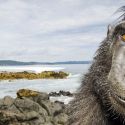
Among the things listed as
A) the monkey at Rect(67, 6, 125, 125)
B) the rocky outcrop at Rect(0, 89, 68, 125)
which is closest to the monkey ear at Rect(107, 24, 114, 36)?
the monkey at Rect(67, 6, 125, 125)

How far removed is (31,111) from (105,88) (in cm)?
1277

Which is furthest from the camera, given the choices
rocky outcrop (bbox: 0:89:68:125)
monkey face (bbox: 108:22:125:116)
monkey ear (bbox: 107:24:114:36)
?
rocky outcrop (bbox: 0:89:68:125)

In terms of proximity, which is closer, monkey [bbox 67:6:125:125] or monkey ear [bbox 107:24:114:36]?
monkey [bbox 67:6:125:125]

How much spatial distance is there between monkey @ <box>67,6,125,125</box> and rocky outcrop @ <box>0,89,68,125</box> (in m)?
10.6

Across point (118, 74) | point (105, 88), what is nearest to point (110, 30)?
point (105, 88)

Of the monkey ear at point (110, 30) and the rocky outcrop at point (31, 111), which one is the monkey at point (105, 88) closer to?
the monkey ear at point (110, 30)

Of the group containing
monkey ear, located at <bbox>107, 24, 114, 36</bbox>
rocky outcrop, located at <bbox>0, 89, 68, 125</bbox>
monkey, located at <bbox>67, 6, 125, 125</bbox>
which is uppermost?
monkey ear, located at <bbox>107, 24, 114, 36</bbox>

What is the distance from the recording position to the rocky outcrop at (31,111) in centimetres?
1653

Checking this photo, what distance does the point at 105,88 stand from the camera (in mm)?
4773

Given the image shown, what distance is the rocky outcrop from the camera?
16.5m

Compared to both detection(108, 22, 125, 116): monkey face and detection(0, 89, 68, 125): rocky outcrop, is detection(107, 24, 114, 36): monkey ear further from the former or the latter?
detection(0, 89, 68, 125): rocky outcrop

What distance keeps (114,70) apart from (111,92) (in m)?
0.27

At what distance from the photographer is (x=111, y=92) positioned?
4480 mm

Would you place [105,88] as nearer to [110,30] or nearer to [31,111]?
[110,30]
